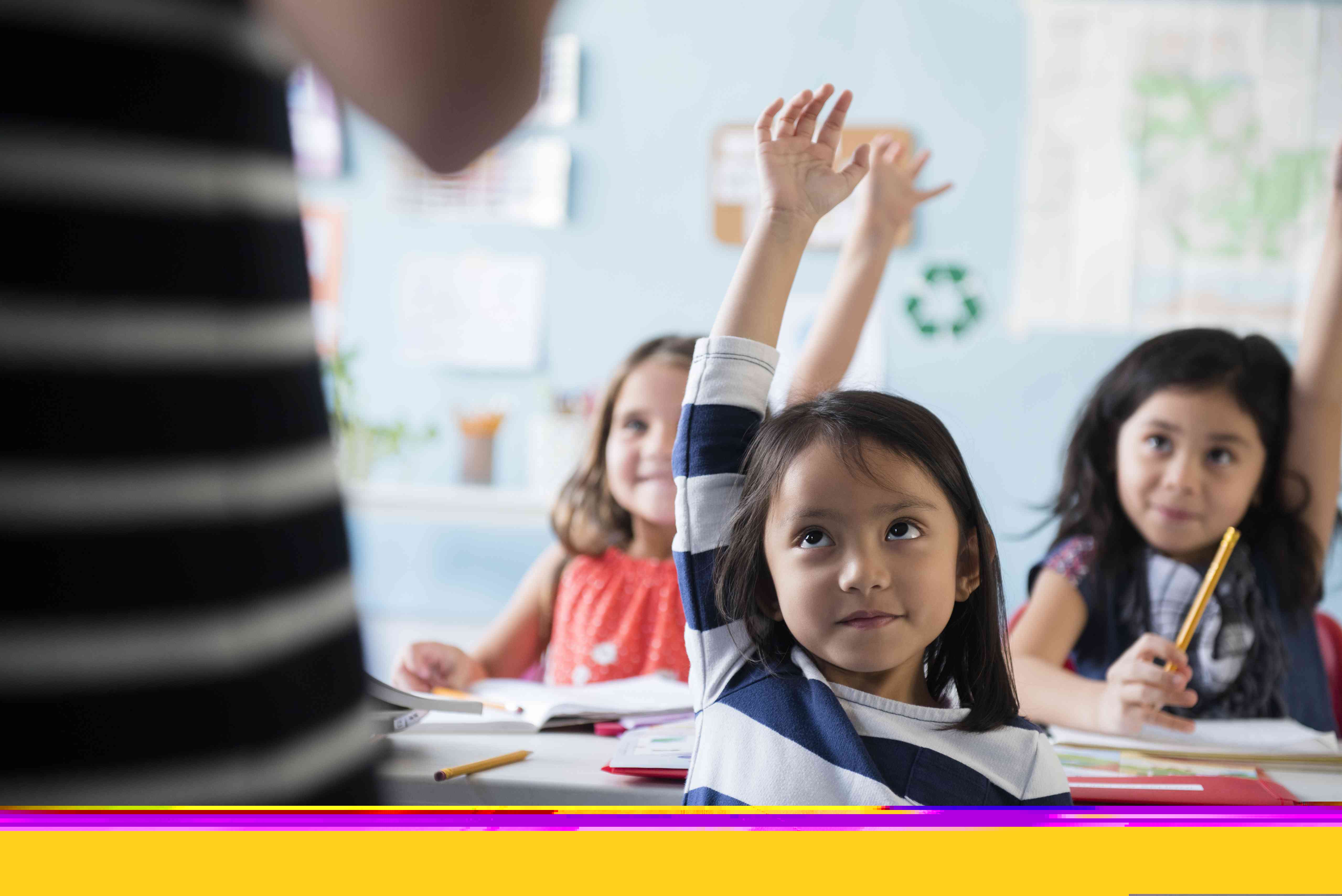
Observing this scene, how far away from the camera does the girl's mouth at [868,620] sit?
0.61 m

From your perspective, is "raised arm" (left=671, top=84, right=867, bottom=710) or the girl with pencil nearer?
"raised arm" (left=671, top=84, right=867, bottom=710)

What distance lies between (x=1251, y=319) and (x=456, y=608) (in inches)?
81.3

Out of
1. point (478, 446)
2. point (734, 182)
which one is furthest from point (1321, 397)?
point (478, 446)

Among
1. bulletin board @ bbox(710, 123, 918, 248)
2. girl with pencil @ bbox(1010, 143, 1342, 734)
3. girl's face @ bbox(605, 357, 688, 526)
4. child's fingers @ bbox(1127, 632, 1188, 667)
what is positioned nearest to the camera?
child's fingers @ bbox(1127, 632, 1188, 667)

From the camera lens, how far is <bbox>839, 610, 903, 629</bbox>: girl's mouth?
61 centimetres

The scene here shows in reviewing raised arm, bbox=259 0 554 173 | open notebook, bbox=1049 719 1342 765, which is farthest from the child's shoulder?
raised arm, bbox=259 0 554 173

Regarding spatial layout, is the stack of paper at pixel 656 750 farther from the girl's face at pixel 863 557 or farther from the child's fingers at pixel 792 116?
the child's fingers at pixel 792 116

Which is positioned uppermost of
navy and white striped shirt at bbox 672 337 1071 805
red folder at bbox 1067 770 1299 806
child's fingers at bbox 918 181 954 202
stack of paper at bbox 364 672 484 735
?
child's fingers at bbox 918 181 954 202

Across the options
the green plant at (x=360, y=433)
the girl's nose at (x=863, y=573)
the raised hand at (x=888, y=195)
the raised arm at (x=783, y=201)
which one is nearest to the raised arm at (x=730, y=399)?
the raised arm at (x=783, y=201)

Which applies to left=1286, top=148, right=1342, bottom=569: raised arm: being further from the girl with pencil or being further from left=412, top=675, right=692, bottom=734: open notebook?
left=412, top=675, right=692, bottom=734: open notebook

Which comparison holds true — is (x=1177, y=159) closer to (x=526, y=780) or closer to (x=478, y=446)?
(x=478, y=446)

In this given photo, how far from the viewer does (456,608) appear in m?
2.75

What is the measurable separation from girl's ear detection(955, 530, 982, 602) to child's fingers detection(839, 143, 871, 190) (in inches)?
10.5

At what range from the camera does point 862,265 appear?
1029 millimetres
